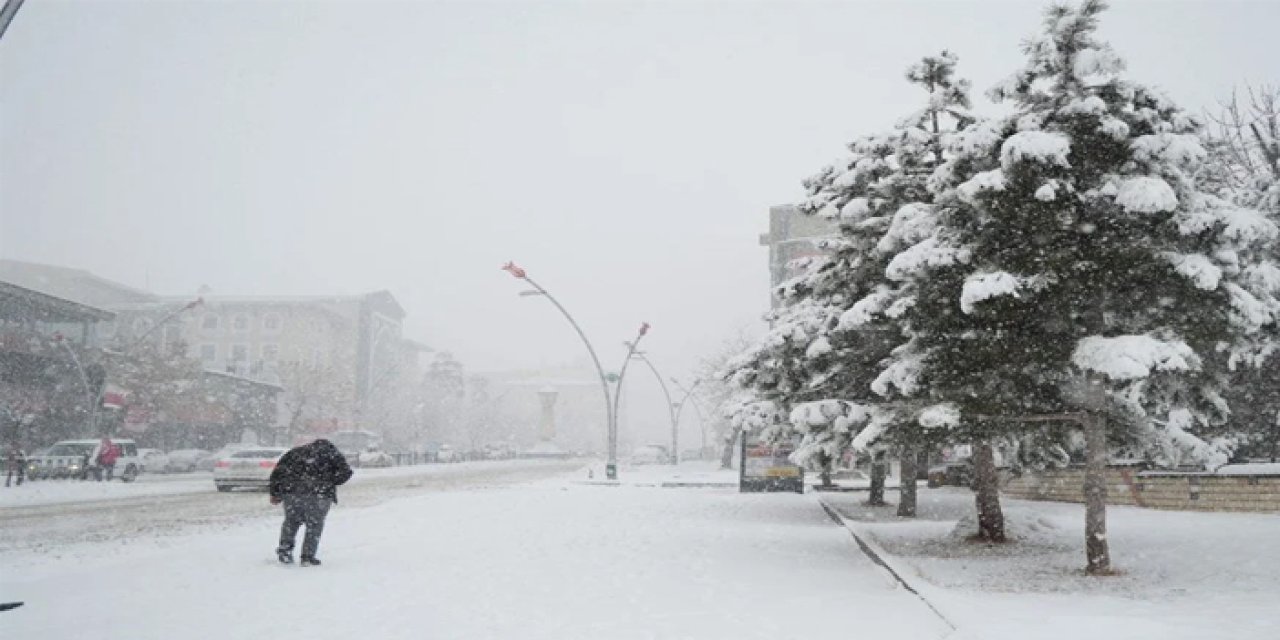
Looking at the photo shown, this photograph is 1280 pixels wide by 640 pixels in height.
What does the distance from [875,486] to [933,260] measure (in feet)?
46.7

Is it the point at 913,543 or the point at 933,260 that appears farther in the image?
the point at 913,543

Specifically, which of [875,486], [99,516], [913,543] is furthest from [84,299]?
[913,543]

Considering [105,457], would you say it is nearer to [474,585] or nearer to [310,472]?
[310,472]

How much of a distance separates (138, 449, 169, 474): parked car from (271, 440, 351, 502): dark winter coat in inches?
1562

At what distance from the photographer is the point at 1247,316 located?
10406 millimetres

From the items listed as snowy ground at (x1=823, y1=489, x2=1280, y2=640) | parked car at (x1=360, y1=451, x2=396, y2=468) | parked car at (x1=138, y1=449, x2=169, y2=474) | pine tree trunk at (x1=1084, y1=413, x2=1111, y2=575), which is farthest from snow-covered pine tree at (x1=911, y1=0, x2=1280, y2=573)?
parked car at (x1=360, y1=451, x2=396, y2=468)

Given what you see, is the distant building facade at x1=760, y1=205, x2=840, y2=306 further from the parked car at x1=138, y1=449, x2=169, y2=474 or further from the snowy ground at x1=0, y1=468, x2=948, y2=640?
the snowy ground at x1=0, y1=468, x2=948, y2=640

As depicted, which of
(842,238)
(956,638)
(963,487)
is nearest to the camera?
(956,638)

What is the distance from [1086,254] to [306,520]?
33.3ft

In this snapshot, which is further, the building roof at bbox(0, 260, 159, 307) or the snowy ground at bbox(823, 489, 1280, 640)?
the building roof at bbox(0, 260, 159, 307)

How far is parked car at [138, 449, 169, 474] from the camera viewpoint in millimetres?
47188

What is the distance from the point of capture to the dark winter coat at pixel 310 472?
12016 millimetres

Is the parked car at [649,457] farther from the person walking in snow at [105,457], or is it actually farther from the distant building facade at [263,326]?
the person walking in snow at [105,457]

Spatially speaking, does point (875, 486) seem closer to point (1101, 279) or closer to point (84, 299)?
point (1101, 279)
